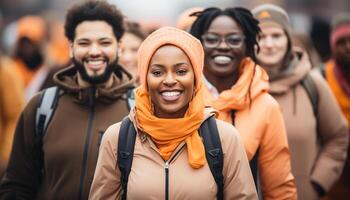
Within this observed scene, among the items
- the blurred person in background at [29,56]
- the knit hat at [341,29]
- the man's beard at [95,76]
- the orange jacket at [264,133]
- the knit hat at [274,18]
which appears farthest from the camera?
the blurred person in background at [29,56]

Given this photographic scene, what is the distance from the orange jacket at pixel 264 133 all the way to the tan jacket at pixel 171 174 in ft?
2.65

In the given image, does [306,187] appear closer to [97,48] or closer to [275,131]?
[275,131]

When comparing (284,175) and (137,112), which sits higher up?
(137,112)

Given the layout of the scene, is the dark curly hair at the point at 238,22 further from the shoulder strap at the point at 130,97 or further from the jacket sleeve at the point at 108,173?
the jacket sleeve at the point at 108,173

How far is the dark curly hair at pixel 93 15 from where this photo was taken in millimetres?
7863

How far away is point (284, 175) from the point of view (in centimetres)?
732

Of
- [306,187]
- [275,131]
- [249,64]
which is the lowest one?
[306,187]

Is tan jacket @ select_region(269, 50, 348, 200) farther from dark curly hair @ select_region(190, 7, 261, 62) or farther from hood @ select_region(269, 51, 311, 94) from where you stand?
dark curly hair @ select_region(190, 7, 261, 62)

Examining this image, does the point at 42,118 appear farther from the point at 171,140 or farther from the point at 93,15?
the point at 171,140

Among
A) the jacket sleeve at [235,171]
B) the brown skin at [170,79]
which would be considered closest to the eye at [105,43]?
the brown skin at [170,79]

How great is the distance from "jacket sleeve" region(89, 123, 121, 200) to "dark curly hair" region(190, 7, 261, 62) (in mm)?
1518

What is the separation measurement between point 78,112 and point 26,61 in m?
6.15

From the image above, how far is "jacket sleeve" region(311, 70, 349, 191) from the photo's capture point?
8586mm

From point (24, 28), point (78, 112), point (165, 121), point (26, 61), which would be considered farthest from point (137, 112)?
point (24, 28)
